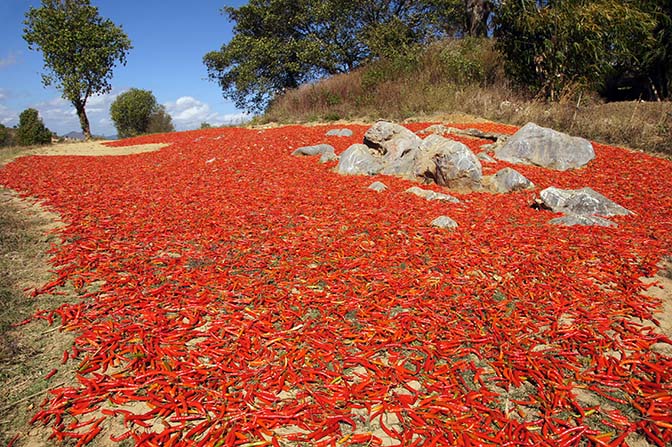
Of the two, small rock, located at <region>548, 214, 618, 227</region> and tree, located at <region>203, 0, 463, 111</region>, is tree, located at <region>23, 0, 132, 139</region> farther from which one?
small rock, located at <region>548, 214, 618, 227</region>

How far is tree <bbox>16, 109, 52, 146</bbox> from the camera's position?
23141mm

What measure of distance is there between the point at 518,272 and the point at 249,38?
2821 centimetres

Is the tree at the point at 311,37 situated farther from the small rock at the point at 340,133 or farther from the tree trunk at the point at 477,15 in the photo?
the small rock at the point at 340,133

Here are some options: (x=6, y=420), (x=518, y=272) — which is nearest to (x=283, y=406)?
(x=6, y=420)

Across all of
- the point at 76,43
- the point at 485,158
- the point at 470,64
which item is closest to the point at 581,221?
the point at 485,158

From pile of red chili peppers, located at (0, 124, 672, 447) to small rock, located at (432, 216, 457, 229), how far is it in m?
0.14

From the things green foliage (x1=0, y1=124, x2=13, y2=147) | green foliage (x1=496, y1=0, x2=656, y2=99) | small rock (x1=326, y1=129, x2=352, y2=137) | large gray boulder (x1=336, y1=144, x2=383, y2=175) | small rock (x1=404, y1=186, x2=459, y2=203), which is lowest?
small rock (x1=404, y1=186, x2=459, y2=203)

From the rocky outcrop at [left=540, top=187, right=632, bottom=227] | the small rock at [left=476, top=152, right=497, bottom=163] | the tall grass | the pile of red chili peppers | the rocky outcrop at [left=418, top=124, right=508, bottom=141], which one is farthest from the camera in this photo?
the tall grass

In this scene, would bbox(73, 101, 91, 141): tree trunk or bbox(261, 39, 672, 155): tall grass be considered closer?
bbox(261, 39, 672, 155): tall grass

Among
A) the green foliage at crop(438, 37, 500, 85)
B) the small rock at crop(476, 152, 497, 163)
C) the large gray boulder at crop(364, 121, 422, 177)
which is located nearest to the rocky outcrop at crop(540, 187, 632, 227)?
the large gray boulder at crop(364, 121, 422, 177)

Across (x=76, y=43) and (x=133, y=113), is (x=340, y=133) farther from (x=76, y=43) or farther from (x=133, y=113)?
(x=133, y=113)

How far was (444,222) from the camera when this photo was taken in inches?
209

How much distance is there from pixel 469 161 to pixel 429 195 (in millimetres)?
1319

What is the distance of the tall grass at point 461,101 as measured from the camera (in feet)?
38.8
